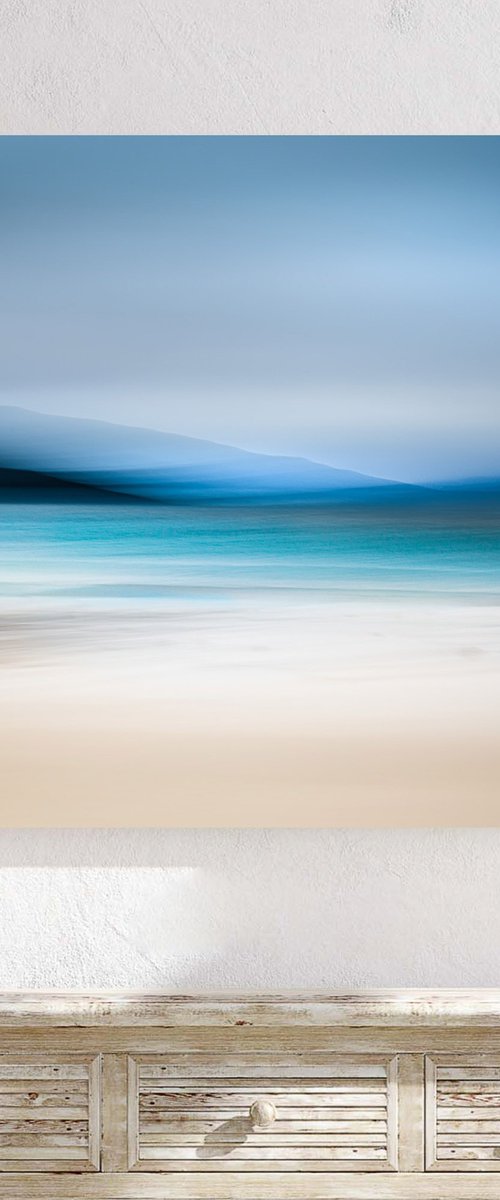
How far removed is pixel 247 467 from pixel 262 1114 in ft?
2.62

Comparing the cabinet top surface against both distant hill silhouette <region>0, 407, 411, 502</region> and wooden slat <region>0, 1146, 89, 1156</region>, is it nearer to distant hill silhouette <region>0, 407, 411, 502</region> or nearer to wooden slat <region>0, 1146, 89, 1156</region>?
wooden slat <region>0, 1146, 89, 1156</region>

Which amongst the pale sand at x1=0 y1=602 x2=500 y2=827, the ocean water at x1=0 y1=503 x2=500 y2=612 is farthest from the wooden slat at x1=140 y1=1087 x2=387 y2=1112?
the ocean water at x1=0 y1=503 x2=500 y2=612

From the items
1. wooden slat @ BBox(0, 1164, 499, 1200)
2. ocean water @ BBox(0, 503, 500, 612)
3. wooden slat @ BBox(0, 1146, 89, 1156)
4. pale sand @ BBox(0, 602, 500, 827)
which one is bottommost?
wooden slat @ BBox(0, 1164, 499, 1200)

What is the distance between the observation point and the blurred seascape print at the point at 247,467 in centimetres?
129

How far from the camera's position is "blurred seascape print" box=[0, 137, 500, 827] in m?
1.29
